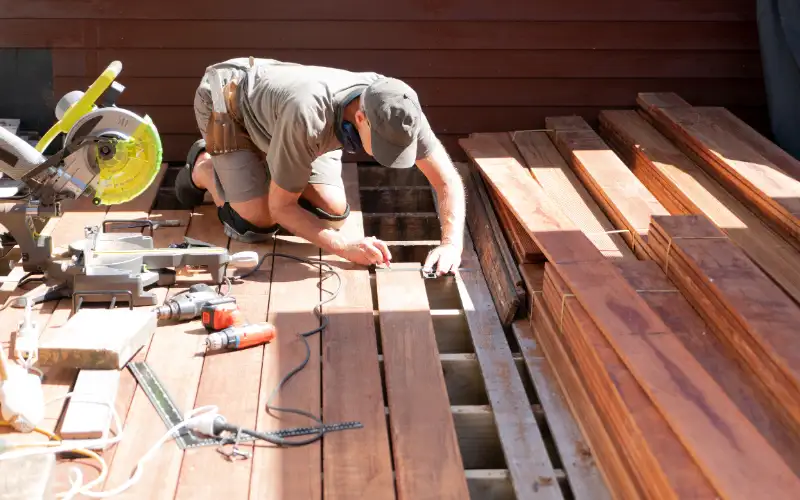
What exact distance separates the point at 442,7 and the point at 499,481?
3.36m

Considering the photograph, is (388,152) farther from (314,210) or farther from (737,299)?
(737,299)

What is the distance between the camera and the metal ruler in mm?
2920

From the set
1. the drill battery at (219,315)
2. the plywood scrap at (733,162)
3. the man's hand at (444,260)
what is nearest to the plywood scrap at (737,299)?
the plywood scrap at (733,162)

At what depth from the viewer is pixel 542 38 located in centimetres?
560

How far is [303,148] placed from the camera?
372cm

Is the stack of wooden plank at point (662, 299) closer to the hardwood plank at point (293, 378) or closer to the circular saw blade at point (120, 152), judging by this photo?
the hardwood plank at point (293, 378)

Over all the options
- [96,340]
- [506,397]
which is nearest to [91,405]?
[96,340]

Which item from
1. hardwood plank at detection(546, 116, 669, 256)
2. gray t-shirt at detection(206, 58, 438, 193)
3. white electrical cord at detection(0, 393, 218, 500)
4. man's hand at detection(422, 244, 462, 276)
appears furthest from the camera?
hardwood plank at detection(546, 116, 669, 256)

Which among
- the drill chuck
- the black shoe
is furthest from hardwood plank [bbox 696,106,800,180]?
the drill chuck

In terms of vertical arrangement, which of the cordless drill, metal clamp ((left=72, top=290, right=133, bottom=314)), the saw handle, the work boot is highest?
the work boot

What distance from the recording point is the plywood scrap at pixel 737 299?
293 centimetres

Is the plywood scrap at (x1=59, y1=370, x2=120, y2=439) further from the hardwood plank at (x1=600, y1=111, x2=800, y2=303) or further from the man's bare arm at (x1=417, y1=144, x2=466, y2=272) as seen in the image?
the hardwood plank at (x1=600, y1=111, x2=800, y2=303)

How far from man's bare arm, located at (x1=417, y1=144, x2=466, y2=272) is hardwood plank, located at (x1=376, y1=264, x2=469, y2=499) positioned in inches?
9.4

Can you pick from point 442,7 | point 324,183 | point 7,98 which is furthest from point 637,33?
point 7,98
